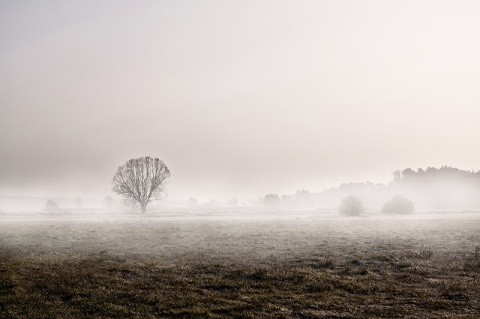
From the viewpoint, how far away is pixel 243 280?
58.9 feet

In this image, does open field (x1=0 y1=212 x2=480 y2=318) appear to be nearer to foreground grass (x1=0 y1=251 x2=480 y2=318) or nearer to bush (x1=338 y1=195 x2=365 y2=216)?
foreground grass (x1=0 y1=251 x2=480 y2=318)

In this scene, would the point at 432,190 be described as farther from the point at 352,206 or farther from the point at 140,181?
the point at 140,181

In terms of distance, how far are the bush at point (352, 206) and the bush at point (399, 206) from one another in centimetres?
1495

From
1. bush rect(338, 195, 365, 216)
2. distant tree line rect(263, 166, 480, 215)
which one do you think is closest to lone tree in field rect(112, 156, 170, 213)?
bush rect(338, 195, 365, 216)

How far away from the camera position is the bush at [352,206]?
8725 cm

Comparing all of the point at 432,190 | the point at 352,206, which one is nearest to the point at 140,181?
the point at 352,206

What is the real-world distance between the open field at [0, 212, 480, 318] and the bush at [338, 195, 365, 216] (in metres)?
57.2

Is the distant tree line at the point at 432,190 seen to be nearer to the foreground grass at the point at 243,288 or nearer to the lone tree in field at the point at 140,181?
the lone tree in field at the point at 140,181

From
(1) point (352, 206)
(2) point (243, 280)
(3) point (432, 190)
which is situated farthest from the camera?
(3) point (432, 190)

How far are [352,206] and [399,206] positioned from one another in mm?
18979

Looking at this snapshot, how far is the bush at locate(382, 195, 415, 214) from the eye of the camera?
93.9 m

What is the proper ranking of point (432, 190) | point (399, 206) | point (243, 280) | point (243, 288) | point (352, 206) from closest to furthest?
point (243, 288) → point (243, 280) → point (352, 206) → point (399, 206) → point (432, 190)

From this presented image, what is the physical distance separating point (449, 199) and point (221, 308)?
18147 cm

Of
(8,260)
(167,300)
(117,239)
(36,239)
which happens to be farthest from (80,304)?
(36,239)
